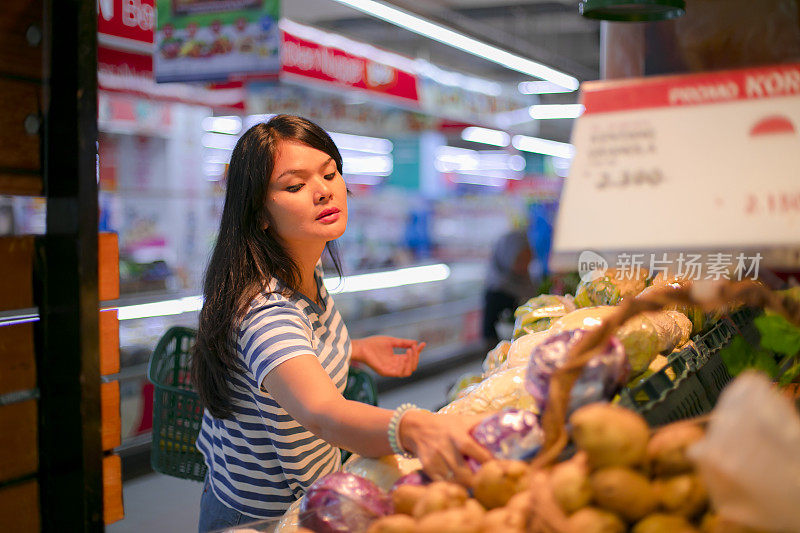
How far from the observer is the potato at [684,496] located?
1.12m

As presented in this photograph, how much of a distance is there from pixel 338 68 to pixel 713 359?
170 inches

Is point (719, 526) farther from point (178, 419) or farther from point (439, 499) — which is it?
point (178, 419)

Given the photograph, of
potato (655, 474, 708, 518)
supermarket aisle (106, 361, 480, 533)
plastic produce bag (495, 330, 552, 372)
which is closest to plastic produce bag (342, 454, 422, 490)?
plastic produce bag (495, 330, 552, 372)

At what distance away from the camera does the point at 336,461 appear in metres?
2.13

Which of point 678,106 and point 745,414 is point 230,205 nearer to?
point 678,106

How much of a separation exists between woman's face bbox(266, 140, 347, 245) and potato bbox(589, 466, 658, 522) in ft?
3.60

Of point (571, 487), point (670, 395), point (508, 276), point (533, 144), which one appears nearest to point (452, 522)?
point (571, 487)

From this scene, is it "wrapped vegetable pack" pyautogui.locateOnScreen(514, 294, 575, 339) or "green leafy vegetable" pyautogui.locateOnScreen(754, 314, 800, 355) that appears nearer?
"green leafy vegetable" pyautogui.locateOnScreen(754, 314, 800, 355)

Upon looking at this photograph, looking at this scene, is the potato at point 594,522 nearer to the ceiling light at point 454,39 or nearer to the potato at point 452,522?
the potato at point 452,522

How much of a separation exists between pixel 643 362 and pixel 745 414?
2.50ft

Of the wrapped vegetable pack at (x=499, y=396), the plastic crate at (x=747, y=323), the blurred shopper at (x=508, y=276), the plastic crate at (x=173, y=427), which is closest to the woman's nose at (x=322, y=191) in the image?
the wrapped vegetable pack at (x=499, y=396)

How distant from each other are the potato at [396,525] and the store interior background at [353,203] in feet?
5.01

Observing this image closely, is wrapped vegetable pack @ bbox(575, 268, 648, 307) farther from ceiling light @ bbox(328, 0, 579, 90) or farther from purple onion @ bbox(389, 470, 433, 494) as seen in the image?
ceiling light @ bbox(328, 0, 579, 90)

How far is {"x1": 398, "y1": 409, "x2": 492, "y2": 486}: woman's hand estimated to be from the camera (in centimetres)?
133
